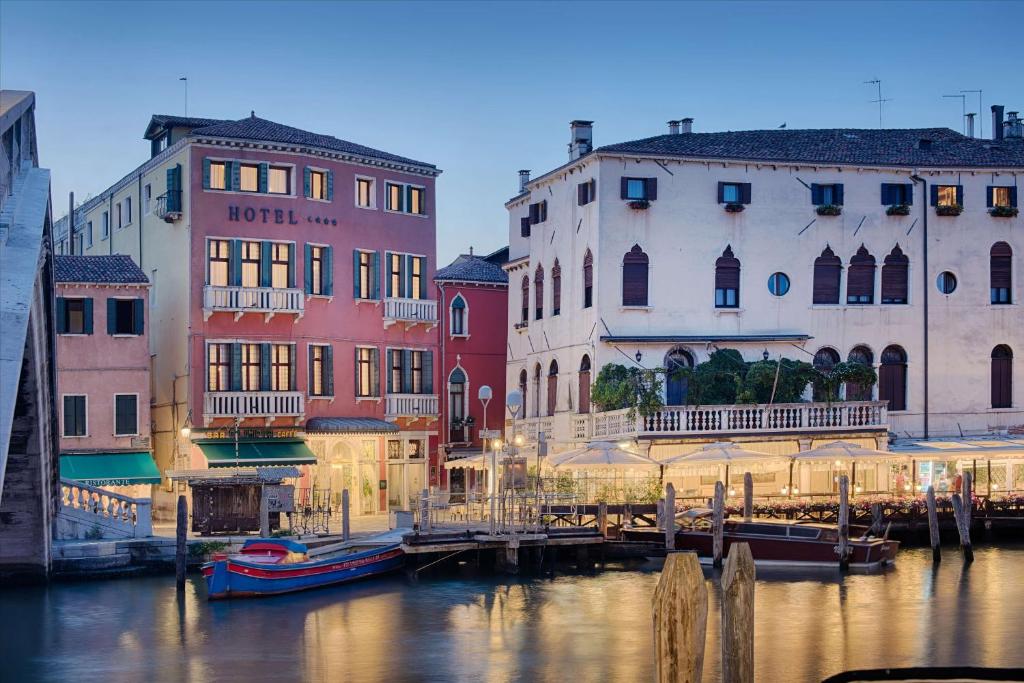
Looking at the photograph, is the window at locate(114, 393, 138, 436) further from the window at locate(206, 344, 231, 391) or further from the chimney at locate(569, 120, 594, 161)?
the chimney at locate(569, 120, 594, 161)

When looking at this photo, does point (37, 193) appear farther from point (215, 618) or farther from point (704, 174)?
point (704, 174)

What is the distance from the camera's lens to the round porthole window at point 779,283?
4088 cm

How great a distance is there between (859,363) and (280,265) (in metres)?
14.3

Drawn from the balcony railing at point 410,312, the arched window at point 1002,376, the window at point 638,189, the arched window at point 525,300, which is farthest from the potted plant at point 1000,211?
the balcony railing at point 410,312

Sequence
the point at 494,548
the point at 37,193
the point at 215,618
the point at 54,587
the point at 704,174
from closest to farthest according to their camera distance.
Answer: the point at 37,193 → the point at 215,618 → the point at 54,587 → the point at 494,548 → the point at 704,174

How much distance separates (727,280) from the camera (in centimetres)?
4069

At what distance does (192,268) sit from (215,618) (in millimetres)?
13796

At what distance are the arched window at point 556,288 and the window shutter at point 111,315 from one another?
11258mm

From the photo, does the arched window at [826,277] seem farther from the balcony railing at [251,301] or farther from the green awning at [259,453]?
the green awning at [259,453]

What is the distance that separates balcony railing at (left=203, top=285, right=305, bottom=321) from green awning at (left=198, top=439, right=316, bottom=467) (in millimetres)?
3039

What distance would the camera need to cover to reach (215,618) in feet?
87.0

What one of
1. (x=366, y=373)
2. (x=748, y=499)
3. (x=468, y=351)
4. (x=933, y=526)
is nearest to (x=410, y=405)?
(x=366, y=373)

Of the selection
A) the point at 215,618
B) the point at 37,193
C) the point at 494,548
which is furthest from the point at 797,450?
the point at 37,193

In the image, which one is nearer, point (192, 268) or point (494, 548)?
point (494, 548)
